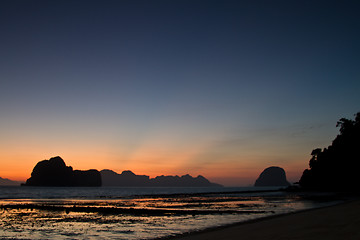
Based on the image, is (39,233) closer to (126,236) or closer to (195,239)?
(126,236)

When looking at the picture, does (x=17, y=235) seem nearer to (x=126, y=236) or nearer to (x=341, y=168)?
(x=126, y=236)

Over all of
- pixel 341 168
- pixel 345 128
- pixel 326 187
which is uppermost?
pixel 345 128

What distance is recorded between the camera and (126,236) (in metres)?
17.8

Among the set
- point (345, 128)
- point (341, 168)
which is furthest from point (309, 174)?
point (345, 128)

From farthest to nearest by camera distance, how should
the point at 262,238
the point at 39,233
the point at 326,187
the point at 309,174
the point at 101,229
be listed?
the point at 309,174 → the point at 326,187 → the point at 101,229 → the point at 39,233 → the point at 262,238

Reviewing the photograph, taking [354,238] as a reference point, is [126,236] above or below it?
below

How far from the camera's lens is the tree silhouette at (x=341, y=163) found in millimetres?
92769

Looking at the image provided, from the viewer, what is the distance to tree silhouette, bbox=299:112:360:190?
304ft

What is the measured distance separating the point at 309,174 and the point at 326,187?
48.1 feet

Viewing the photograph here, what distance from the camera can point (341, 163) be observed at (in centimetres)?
10038

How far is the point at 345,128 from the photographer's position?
97688 millimetres

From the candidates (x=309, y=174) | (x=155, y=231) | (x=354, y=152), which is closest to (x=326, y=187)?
(x=309, y=174)

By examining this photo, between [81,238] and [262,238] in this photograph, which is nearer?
[262,238]

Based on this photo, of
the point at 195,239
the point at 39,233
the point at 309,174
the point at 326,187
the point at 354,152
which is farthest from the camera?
the point at 309,174
